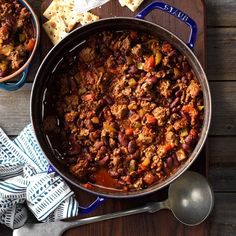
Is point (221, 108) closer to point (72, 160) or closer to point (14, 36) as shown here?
point (72, 160)

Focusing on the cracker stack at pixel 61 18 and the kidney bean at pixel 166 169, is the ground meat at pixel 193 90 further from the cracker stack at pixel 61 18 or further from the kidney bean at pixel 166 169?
the cracker stack at pixel 61 18

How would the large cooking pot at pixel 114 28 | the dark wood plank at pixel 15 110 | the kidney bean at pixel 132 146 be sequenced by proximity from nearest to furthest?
the large cooking pot at pixel 114 28, the kidney bean at pixel 132 146, the dark wood plank at pixel 15 110

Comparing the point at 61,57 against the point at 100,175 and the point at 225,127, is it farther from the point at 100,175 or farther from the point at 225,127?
the point at 225,127

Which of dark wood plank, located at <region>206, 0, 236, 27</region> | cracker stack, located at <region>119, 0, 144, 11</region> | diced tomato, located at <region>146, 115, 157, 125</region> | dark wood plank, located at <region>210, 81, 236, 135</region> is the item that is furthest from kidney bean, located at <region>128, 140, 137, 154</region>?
dark wood plank, located at <region>206, 0, 236, 27</region>

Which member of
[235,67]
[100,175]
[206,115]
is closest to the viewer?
[206,115]

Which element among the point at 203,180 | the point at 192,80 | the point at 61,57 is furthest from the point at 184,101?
the point at 61,57

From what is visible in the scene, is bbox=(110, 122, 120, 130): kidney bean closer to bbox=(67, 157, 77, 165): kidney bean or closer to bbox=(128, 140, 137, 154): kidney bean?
bbox=(128, 140, 137, 154): kidney bean

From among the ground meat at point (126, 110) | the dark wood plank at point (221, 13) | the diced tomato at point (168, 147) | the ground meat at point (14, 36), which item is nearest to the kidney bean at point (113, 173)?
the ground meat at point (126, 110)
